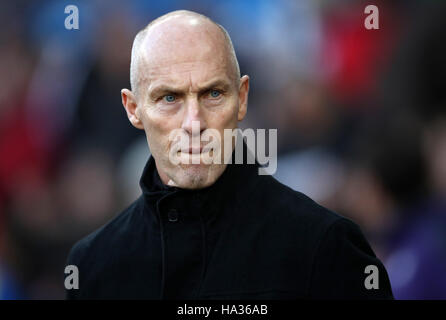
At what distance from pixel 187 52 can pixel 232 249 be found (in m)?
0.70

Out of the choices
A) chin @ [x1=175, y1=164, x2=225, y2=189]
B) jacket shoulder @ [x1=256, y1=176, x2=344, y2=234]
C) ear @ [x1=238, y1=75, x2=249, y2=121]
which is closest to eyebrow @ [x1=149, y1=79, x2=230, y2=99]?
Result: ear @ [x1=238, y1=75, x2=249, y2=121]

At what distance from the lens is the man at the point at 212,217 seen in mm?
2682

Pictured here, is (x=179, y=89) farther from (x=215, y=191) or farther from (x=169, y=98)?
(x=215, y=191)

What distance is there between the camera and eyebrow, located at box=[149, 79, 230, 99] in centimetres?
277

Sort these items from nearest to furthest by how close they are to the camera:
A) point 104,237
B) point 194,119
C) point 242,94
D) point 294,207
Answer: point 194,119
point 294,207
point 242,94
point 104,237

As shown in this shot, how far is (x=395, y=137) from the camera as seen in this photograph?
4.61 meters

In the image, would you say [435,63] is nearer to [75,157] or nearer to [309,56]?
[309,56]

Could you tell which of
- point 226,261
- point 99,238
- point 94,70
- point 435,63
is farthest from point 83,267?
point 435,63

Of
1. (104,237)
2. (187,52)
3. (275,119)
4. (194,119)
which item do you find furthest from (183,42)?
(275,119)

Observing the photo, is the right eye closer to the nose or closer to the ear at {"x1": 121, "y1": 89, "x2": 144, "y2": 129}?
the nose

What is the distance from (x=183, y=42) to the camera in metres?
2.77

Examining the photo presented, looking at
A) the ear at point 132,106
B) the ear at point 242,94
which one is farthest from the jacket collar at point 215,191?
the ear at point 132,106

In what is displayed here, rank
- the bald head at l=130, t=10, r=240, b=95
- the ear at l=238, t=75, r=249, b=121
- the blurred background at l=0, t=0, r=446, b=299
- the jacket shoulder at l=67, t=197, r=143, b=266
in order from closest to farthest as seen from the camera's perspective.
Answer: the bald head at l=130, t=10, r=240, b=95 → the ear at l=238, t=75, r=249, b=121 → the jacket shoulder at l=67, t=197, r=143, b=266 → the blurred background at l=0, t=0, r=446, b=299
